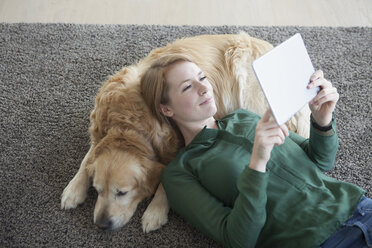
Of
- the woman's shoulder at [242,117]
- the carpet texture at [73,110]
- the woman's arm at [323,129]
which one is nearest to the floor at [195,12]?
the carpet texture at [73,110]

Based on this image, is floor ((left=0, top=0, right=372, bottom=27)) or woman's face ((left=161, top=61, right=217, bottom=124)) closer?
woman's face ((left=161, top=61, right=217, bottom=124))

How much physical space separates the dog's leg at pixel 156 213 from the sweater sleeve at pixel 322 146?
0.76 meters

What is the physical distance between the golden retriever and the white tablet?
0.71 m

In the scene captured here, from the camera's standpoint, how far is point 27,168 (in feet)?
6.67

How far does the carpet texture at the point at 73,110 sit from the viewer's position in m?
1.76

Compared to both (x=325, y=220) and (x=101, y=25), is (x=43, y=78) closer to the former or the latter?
(x=101, y=25)

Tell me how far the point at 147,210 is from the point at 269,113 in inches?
36.0

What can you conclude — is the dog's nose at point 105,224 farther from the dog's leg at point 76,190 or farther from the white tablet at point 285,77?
the white tablet at point 285,77

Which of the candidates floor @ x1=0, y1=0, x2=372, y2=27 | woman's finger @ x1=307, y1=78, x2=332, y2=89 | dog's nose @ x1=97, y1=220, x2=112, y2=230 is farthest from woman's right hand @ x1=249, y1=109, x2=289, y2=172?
floor @ x1=0, y1=0, x2=372, y2=27

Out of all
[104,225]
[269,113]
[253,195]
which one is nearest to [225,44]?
[269,113]

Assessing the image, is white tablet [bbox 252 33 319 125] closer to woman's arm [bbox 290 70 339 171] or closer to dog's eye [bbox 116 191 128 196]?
woman's arm [bbox 290 70 339 171]

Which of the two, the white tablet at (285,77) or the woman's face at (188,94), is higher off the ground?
the white tablet at (285,77)

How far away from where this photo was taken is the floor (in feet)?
9.80

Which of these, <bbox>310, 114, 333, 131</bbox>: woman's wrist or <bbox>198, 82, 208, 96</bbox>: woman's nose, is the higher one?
<bbox>198, 82, 208, 96</bbox>: woman's nose
